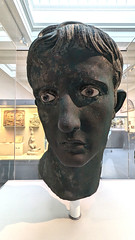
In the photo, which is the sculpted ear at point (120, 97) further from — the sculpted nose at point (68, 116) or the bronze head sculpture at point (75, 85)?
the sculpted nose at point (68, 116)

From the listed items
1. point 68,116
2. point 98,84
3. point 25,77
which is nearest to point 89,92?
point 98,84

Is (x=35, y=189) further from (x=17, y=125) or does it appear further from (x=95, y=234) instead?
(x=17, y=125)

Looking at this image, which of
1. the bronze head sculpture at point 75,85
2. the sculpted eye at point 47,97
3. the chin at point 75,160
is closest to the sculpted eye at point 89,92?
the bronze head sculpture at point 75,85

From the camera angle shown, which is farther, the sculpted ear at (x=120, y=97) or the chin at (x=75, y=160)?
the sculpted ear at (x=120, y=97)

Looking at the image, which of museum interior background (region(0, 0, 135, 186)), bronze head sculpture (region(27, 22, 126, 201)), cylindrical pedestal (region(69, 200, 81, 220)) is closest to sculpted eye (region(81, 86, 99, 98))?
bronze head sculpture (region(27, 22, 126, 201))

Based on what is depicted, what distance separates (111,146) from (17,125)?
183 centimetres

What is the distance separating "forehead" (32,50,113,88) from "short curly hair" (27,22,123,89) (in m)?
0.03

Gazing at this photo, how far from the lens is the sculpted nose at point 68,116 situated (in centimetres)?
65

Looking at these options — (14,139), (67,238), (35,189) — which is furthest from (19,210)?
(14,139)

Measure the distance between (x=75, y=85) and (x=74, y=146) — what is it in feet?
0.97

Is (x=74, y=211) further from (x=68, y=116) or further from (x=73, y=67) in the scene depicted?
(x=73, y=67)

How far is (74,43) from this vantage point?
2.20 ft

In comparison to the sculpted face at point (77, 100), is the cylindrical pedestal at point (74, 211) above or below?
below

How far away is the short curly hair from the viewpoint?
671 mm
